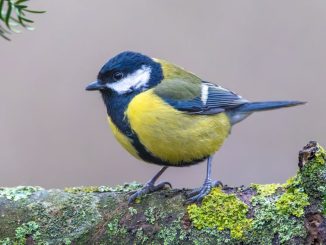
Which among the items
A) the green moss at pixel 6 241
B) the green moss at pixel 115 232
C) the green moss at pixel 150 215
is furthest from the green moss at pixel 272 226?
the green moss at pixel 6 241

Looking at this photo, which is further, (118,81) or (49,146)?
(49,146)

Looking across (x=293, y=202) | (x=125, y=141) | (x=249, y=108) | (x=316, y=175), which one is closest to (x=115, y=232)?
(x=125, y=141)

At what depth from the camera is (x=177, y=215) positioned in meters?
2.77

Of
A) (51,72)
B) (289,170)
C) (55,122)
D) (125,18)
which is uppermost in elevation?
(125,18)

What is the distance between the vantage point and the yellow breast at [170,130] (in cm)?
316

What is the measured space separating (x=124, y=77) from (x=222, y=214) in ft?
3.23

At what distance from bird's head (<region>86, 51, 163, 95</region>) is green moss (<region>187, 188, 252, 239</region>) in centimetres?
80

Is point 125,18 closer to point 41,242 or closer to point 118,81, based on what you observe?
point 118,81

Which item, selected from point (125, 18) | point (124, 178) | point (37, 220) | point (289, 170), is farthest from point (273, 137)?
point (37, 220)

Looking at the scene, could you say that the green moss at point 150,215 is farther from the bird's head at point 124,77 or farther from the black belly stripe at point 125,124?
the bird's head at point 124,77

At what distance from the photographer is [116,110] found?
331 centimetres

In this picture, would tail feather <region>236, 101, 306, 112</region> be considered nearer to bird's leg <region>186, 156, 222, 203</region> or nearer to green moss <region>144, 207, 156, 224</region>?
bird's leg <region>186, 156, 222, 203</region>

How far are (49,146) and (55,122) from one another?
192mm

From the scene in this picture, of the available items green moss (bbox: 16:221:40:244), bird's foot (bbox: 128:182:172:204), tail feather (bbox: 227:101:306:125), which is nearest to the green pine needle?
green moss (bbox: 16:221:40:244)
